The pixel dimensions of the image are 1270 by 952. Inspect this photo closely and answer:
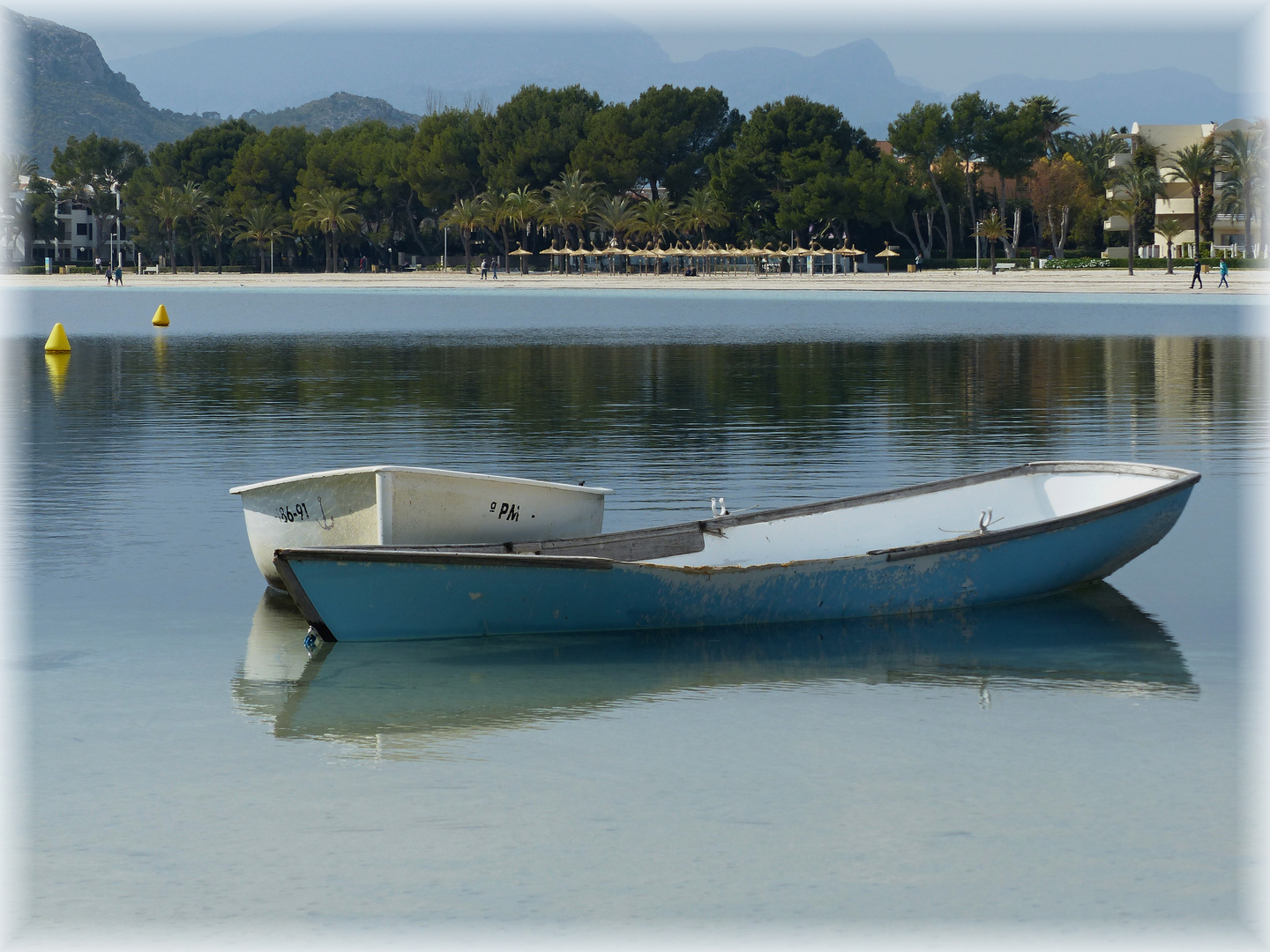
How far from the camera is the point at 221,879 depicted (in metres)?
6.96

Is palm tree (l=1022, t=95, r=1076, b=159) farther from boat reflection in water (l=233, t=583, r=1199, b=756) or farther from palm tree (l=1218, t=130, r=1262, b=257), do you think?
boat reflection in water (l=233, t=583, r=1199, b=756)

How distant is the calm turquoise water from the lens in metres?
6.88

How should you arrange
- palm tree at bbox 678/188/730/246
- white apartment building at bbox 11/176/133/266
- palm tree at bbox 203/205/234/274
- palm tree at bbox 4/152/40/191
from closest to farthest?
palm tree at bbox 678/188/730/246, palm tree at bbox 203/205/234/274, palm tree at bbox 4/152/40/191, white apartment building at bbox 11/176/133/266

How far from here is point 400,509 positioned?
12141 millimetres

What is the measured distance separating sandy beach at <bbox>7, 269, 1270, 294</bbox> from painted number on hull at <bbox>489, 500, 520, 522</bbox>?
233 ft

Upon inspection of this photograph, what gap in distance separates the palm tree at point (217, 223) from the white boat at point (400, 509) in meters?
135

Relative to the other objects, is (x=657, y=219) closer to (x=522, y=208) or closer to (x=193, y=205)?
(x=522, y=208)

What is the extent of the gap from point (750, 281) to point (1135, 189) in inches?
1035

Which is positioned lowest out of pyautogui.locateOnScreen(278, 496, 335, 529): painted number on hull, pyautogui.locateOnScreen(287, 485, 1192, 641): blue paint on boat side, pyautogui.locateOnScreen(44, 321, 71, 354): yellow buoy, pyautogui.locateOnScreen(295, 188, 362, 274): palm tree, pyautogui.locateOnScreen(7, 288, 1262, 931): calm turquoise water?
pyautogui.locateOnScreen(7, 288, 1262, 931): calm turquoise water

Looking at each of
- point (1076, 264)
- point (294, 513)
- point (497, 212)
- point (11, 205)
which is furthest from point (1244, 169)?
point (11, 205)

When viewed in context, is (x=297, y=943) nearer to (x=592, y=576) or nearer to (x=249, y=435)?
(x=592, y=576)

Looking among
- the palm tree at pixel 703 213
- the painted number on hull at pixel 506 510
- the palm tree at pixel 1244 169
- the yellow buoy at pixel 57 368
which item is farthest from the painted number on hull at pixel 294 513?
the palm tree at pixel 703 213

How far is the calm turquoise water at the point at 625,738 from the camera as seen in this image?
22.6ft

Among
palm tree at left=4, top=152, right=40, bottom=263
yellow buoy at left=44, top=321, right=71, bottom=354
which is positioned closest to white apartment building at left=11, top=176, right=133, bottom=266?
palm tree at left=4, top=152, right=40, bottom=263
